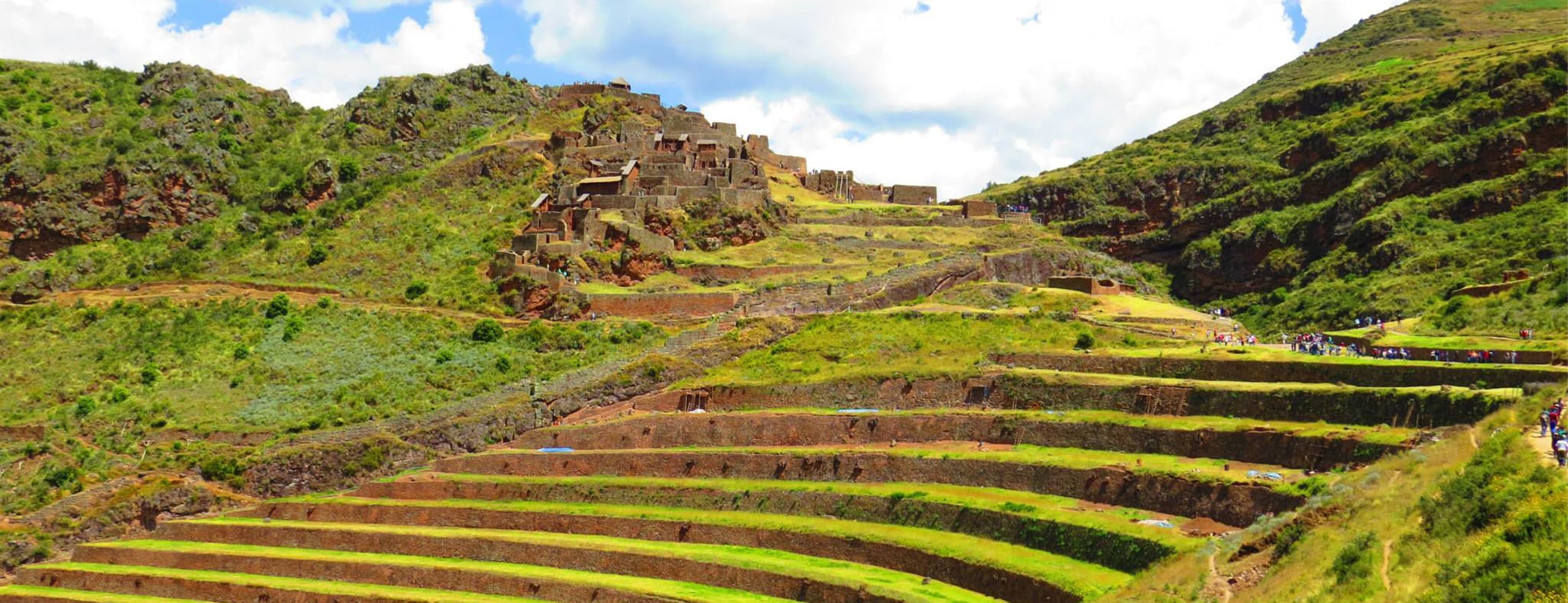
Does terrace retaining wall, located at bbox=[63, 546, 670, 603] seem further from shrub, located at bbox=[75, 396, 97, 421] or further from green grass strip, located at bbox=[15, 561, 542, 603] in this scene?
shrub, located at bbox=[75, 396, 97, 421]

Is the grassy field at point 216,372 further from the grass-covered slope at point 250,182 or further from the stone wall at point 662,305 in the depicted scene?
the grass-covered slope at point 250,182

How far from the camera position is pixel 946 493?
3219 centimetres

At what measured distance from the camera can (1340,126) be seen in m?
83.2

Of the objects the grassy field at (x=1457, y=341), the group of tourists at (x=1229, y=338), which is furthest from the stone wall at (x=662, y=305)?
the grassy field at (x=1457, y=341)

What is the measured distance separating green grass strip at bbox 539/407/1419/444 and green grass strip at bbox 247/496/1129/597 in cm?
469

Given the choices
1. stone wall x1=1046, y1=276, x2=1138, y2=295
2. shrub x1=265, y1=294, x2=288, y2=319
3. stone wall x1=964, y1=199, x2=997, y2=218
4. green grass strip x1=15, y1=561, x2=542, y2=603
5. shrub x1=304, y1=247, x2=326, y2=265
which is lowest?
green grass strip x1=15, y1=561, x2=542, y2=603

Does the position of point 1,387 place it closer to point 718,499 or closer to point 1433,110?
point 718,499

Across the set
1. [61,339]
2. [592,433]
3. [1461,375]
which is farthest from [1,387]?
[1461,375]

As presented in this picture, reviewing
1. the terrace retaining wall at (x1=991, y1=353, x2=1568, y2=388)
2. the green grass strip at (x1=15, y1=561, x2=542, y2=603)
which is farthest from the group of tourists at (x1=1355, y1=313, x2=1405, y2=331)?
the green grass strip at (x1=15, y1=561, x2=542, y2=603)

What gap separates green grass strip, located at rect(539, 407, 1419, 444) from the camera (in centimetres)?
2767

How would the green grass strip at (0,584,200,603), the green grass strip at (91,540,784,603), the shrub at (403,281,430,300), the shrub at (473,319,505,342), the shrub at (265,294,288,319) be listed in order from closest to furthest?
1. the green grass strip at (91,540,784,603)
2. the green grass strip at (0,584,200,603)
3. the shrub at (473,319,505,342)
4. the shrub at (265,294,288,319)
5. the shrub at (403,281,430,300)

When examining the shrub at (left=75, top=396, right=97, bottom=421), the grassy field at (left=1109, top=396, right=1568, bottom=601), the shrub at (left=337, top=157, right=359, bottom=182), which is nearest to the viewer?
the grassy field at (left=1109, top=396, right=1568, bottom=601)

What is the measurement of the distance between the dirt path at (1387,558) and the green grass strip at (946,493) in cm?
623

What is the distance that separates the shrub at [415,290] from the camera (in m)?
56.4
